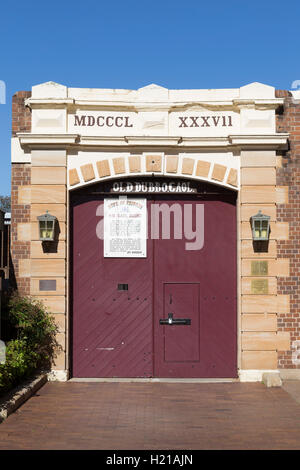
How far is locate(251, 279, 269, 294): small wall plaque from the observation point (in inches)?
377

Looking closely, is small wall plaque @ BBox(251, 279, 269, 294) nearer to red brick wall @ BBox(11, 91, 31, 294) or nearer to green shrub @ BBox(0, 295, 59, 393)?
green shrub @ BBox(0, 295, 59, 393)

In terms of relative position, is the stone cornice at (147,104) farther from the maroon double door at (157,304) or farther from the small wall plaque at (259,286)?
the small wall plaque at (259,286)

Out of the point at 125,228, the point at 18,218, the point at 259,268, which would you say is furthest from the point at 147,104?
the point at 259,268

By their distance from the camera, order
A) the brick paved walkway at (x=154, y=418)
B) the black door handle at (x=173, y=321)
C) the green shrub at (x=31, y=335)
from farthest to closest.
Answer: the black door handle at (x=173, y=321) → the green shrub at (x=31, y=335) → the brick paved walkway at (x=154, y=418)

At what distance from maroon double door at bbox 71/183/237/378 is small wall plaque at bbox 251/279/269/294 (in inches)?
14.7

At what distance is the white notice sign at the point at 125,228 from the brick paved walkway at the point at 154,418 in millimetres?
2181

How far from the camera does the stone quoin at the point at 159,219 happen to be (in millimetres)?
9617

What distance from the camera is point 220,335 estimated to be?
977 cm

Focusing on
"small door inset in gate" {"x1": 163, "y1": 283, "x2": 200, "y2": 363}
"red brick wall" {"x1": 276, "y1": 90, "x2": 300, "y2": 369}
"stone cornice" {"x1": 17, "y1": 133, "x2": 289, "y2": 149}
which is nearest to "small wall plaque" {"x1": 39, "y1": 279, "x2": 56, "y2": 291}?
"small door inset in gate" {"x1": 163, "y1": 283, "x2": 200, "y2": 363}

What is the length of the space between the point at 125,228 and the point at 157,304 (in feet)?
4.57

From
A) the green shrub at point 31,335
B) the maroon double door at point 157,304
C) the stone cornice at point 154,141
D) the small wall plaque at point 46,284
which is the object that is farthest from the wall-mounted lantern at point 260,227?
the green shrub at point 31,335

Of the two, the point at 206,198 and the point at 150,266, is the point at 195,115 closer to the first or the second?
the point at 206,198
